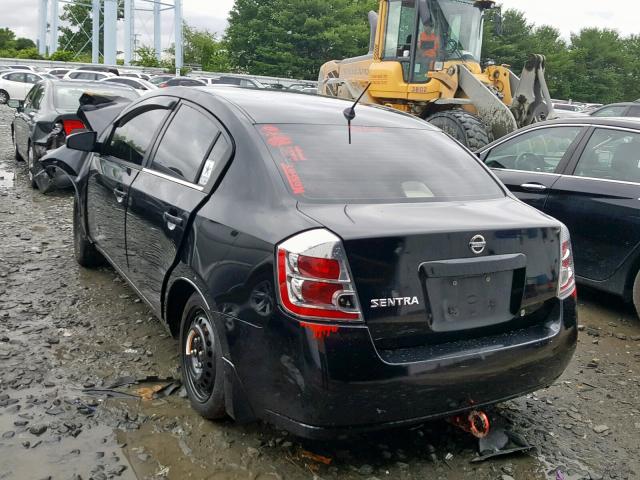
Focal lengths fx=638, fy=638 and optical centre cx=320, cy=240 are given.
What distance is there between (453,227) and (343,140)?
2.98 feet

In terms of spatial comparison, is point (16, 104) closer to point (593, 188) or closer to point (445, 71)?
point (445, 71)

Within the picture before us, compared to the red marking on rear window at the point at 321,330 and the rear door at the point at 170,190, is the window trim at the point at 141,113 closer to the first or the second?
the rear door at the point at 170,190

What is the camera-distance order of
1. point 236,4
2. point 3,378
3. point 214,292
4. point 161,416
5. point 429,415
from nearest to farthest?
point 429,415 → point 214,292 → point 161,416 → point 3,378 → point 236,4

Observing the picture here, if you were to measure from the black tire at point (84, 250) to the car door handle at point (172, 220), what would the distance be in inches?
87.2

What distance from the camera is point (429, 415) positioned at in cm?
266

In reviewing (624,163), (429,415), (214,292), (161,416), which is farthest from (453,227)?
(624,163)

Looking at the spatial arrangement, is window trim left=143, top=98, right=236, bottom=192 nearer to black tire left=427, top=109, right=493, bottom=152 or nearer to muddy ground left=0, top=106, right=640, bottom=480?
muddy ground left=0, top=106, right=640, bottom=480

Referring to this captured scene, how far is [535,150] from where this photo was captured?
579 cm

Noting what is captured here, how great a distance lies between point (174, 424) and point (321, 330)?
3.90ft

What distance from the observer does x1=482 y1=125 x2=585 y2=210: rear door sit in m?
5.41

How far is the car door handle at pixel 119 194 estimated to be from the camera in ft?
13.6

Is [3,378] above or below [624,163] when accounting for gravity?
below

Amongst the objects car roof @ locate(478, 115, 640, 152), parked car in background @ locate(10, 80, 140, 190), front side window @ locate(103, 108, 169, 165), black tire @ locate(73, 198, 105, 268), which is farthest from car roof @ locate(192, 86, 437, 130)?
parked car in background @ locate(10, 80, 140, 190)

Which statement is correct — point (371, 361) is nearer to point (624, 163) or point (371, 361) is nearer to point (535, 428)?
point (535, 428)
